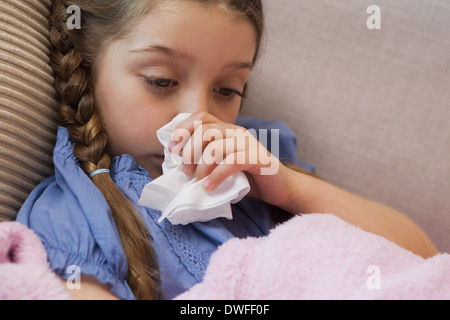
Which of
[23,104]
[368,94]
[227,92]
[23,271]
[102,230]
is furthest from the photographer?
[368,94]

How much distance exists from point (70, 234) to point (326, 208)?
16.7 inches

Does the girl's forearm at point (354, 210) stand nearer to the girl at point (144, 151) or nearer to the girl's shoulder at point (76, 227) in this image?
the girl at point (144, 151)

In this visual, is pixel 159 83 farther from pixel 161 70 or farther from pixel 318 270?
pixel 318 270

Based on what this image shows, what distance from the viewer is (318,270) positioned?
558 mm

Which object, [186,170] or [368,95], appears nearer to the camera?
[186,170]

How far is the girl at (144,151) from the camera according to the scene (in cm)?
63

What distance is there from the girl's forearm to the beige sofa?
140 millimetres

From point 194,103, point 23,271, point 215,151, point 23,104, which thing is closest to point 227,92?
point 194,103

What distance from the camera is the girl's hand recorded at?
657mm

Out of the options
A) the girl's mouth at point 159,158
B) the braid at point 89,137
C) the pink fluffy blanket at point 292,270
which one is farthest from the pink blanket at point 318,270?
the girl's mouth at point 159,158

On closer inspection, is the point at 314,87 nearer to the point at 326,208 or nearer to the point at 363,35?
the point at 363,35

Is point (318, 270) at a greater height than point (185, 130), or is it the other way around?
point (185, 130)

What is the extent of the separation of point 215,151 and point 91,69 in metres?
0.30

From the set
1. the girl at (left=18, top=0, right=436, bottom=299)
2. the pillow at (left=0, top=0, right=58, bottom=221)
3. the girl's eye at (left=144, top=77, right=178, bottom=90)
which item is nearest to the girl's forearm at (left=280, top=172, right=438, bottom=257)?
the girl at (left=18, top=0, right=436, bottom=299)
